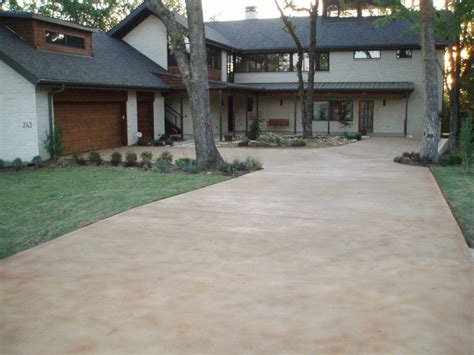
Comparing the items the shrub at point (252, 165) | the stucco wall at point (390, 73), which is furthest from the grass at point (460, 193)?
the stucco wall at point (390, 73)

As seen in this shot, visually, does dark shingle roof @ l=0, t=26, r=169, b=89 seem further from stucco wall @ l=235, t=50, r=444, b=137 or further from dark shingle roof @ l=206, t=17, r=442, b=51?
stucco wall @ l=235, t=50, r=444, b=137

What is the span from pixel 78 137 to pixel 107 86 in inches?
91.2

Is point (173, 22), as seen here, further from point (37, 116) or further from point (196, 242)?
point (196, 242)

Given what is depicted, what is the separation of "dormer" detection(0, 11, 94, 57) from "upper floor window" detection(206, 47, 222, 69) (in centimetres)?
906

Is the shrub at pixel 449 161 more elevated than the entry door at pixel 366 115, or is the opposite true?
the entry door at pixel 366 115

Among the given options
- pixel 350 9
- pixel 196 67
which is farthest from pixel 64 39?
pixel 350 9

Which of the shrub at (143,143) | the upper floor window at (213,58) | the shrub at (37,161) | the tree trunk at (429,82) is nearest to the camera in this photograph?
the tree trunk at (429,82)

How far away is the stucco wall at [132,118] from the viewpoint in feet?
77.5

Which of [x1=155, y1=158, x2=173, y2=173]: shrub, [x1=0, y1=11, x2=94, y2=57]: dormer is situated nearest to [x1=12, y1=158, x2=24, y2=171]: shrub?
[x1=155, y1=158, x2=173, y2=173]: shrub

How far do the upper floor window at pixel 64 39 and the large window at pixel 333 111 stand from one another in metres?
15.5

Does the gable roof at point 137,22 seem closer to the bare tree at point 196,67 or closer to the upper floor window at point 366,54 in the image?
the upper floor window at point 366,54

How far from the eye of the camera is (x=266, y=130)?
109ft

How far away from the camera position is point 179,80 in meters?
26.5

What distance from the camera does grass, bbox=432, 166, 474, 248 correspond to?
7.90 m
